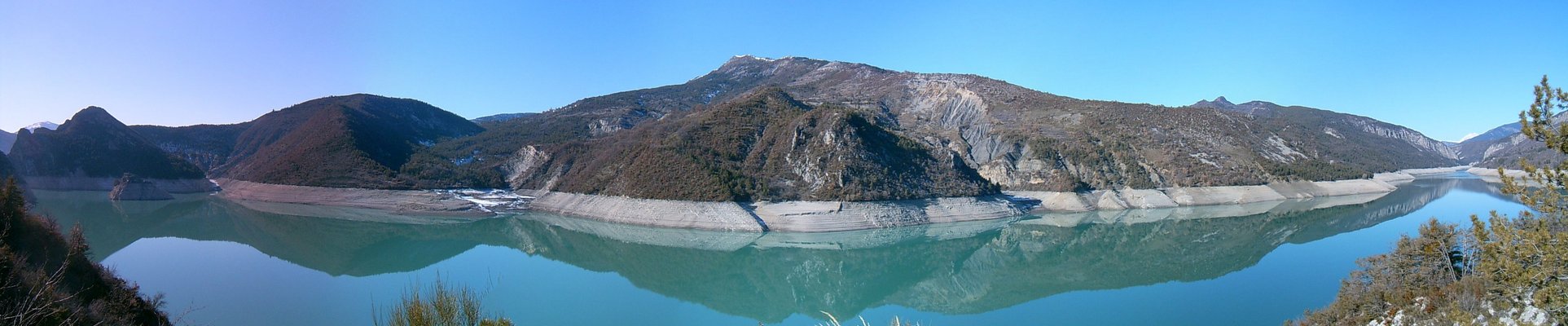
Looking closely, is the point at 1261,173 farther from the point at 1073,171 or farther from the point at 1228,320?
the point at 1228,320

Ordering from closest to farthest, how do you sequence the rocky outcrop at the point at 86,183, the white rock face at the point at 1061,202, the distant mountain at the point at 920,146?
the distant mountain at the point at 920,146
the white rock face at the point at 1061,202
the rocky outcrop at the point at 86,183

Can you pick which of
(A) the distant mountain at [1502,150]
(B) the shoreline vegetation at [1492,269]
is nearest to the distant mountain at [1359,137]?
(A) the distant mountain at [1502,150]

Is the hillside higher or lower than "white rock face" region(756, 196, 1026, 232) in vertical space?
higher

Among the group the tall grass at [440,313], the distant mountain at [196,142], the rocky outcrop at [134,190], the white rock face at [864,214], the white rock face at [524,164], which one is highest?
the distant mountain at [196,142]

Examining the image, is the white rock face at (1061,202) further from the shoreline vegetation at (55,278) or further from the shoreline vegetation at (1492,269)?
the shoreline vegetation at (55,278)

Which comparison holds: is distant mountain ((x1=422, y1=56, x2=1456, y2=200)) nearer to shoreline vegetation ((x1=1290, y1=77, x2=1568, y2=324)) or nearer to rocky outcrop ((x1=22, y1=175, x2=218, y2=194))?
rocky outcrop ((x1=22, y1=175, x2=218, y2=194))

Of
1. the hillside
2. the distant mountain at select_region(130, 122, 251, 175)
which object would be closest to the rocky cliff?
the distant mountain at select_region(130, 122, 251, 175)
